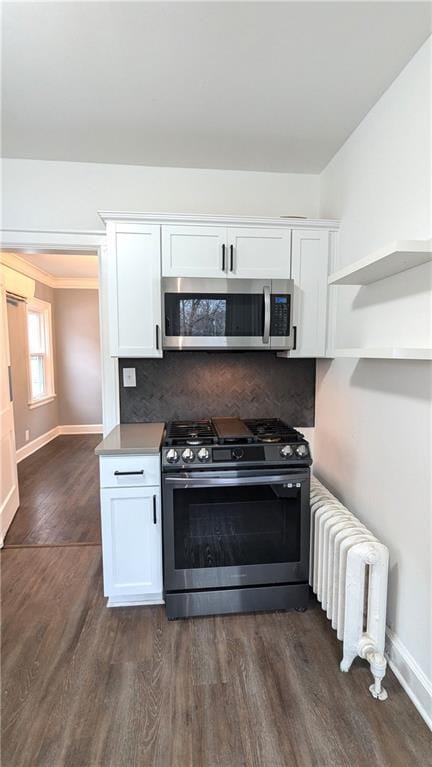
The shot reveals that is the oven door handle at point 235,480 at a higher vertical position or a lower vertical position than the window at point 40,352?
lower

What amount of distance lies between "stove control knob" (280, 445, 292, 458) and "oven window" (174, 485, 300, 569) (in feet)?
0.57

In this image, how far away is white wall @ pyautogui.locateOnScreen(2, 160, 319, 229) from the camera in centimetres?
233

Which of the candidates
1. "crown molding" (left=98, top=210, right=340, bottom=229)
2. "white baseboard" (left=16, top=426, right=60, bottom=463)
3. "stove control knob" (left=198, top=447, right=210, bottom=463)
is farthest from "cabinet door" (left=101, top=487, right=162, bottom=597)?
"white baseboard" (left=16, top=426, right=60, bottom=463)

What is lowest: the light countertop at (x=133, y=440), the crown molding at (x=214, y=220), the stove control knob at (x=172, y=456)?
the stove control knob at (x=172, y=456)

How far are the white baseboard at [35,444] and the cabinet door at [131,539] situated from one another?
337cm

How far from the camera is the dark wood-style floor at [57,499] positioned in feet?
9.17

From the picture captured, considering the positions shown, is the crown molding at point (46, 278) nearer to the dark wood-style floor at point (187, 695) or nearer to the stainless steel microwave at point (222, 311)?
the stainless steel microwave at point (222, 311)

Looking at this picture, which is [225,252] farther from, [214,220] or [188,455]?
[188,455]

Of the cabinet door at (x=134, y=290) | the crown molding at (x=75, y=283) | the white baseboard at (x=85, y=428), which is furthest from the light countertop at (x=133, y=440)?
the crown molding at (x=75, y=283)

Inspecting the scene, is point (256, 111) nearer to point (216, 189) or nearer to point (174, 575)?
point (216, 189)

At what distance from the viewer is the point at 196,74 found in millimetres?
1572

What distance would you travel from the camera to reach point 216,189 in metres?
2.45

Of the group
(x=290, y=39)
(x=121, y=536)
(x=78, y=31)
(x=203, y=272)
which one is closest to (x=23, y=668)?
(x=121, y=536)

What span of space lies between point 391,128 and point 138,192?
1547 millimetres
